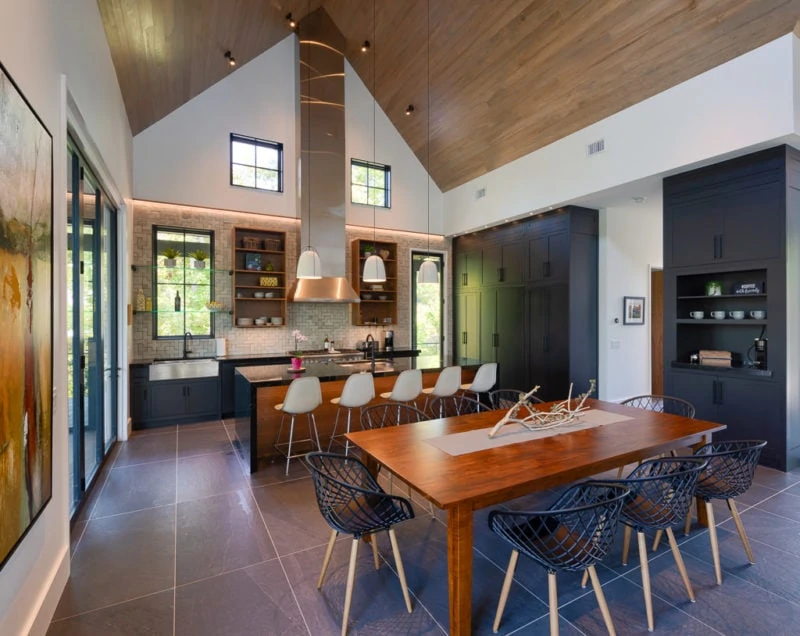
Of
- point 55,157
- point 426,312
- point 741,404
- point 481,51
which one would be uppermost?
point 481,51

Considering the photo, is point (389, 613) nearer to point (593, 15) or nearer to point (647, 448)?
point (647, 448)

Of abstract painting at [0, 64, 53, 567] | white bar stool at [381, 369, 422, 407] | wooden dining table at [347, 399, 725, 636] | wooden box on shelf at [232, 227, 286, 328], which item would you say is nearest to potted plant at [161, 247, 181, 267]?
wooden box on shelf at [232, 227, 286, 328]

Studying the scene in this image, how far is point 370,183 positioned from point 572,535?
676 centimetres

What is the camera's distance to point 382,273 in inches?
193

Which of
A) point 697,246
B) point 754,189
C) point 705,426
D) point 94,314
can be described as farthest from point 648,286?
point 94,314

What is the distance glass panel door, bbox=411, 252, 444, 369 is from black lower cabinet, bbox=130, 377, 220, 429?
3.74m

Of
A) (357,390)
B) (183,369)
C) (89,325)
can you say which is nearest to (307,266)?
(357,390)

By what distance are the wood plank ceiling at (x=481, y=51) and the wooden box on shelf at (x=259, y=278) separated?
6.68ft

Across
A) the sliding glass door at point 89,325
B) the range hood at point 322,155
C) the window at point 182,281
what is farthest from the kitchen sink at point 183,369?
the range hood at point 322,155

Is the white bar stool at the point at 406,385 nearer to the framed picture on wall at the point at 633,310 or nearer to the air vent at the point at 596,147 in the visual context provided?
the air vent at the point at 596,147

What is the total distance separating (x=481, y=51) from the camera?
5.28 m

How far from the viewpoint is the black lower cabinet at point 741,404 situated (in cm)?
390

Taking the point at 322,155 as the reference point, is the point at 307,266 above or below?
below

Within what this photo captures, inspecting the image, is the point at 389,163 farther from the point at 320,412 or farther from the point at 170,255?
the point at 320,412
